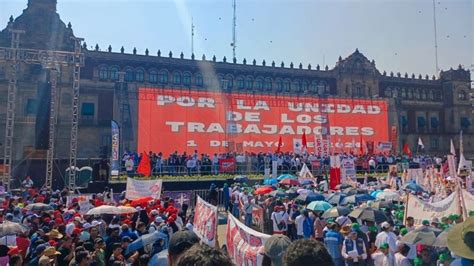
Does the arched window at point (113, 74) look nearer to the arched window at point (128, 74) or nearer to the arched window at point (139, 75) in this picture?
the arched window at point (128, 74)

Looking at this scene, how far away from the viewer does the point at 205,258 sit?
209 cm

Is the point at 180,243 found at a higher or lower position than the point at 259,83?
lower

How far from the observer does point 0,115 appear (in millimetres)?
33969

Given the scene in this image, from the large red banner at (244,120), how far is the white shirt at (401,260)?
20.8 meters

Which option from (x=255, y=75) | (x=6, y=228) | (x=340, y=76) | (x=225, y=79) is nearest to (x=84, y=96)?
(x=225, y=79)

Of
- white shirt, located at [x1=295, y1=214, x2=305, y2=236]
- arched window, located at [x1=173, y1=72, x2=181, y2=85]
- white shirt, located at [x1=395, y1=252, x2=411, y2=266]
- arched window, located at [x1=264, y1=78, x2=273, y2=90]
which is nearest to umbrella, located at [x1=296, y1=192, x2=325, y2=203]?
white shirt, located at [x1=295, y1=214, x2=305, y2=236]

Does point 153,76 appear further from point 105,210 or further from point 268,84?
point 105,210

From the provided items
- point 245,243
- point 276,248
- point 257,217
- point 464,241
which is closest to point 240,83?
point 257,217

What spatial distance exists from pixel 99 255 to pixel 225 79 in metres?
38.6

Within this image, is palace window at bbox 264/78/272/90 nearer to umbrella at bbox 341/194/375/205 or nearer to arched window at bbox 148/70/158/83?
arched window at bbox 148/70/158/83

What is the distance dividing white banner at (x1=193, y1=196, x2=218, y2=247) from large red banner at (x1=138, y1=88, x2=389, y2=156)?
1926 cm

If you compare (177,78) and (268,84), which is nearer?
(177,78)

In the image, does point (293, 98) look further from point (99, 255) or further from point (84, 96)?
point (99, 255)

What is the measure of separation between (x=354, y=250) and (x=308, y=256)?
235 inches
